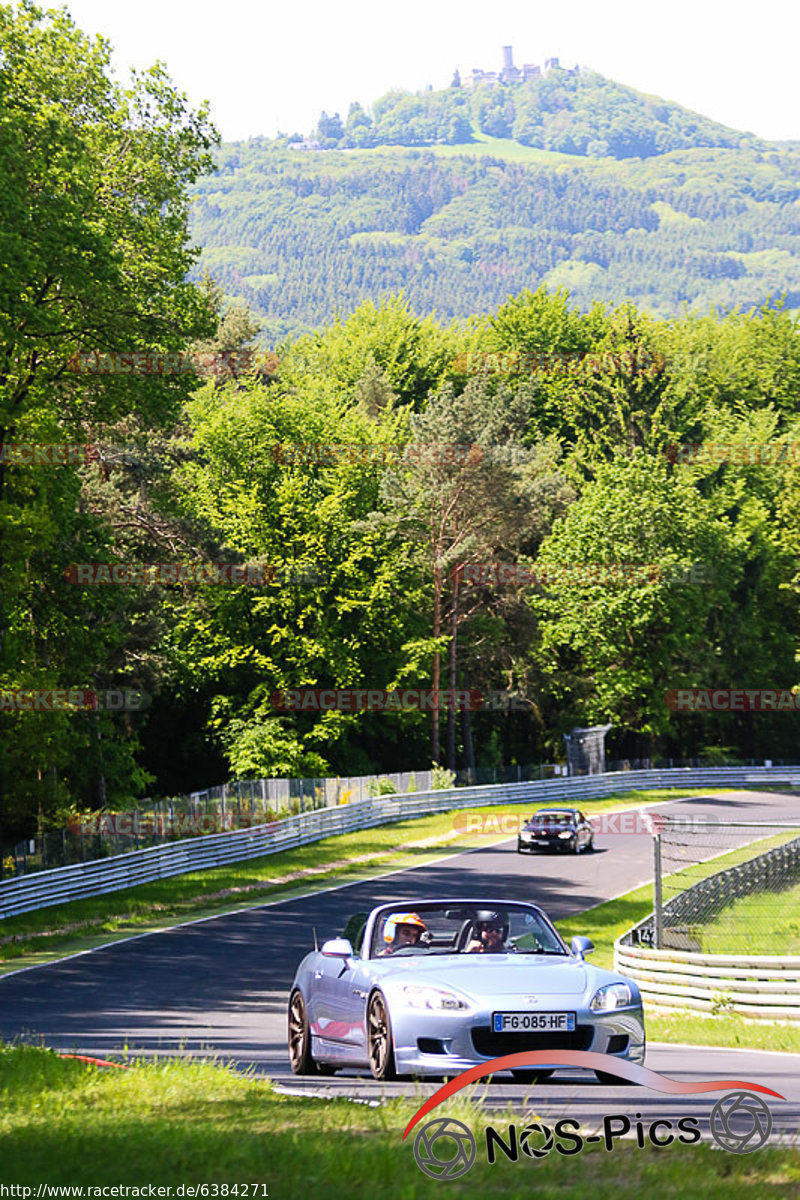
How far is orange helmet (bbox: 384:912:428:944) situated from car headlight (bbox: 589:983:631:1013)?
74.1 inches

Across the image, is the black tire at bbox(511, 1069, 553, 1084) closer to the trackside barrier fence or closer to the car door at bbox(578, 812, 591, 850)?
the trackside barrier fence

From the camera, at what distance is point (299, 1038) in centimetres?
1126

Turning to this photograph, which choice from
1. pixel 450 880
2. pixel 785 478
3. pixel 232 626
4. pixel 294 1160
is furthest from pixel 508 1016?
pixel 785 478

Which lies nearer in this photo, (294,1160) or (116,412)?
(294,1160)

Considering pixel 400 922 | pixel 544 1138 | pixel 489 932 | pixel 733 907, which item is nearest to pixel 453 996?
pixel 489 932

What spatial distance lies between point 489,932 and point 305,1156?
4.27 metres

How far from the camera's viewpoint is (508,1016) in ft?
29.2

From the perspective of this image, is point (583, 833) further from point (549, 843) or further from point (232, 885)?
point (232, 885)

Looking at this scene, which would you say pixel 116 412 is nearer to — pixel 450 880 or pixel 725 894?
pixel 450 880

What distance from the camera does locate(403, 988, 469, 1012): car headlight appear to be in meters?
9.03

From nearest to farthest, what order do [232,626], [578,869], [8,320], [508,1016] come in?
[508,1016] < [8,320] < [578,869] < [232,626]

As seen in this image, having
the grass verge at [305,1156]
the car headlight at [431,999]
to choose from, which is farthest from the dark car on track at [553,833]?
the grass verge at [305,1156]

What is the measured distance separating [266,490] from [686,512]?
2321 cm

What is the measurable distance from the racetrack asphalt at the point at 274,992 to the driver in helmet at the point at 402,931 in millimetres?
958
